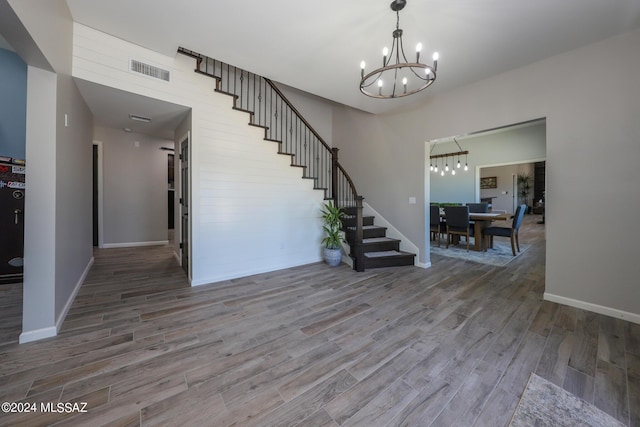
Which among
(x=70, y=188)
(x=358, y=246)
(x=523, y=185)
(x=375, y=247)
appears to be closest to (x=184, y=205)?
(x=70, y=188)

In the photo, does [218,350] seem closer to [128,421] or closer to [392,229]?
[128,421]

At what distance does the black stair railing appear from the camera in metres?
3.73

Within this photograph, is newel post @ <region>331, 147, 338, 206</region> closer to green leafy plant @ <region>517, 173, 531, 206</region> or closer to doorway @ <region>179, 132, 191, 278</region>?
doorway @ <region>179, 132, 191, 278</region>

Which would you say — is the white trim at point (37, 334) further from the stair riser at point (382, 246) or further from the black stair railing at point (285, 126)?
the stair riser at point (382, 246)

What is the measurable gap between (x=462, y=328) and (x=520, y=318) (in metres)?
0.75

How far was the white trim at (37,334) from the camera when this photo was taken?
6.39 ft

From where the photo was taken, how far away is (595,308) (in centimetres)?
263

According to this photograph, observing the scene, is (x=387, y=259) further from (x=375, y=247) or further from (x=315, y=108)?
(x=315, y=108)

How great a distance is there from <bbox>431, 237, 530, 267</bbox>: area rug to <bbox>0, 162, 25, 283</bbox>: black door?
23.5 feet

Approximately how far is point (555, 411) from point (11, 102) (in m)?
6.61

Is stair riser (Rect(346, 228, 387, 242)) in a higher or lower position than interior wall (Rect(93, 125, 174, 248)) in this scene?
lower

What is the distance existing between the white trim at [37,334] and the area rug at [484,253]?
5951mm

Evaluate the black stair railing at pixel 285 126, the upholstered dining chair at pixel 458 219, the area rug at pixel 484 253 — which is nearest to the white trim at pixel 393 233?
the black stair railing at pixel 285 126

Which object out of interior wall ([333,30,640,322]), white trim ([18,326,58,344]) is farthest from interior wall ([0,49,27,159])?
interior wall ([333,30,640,322])
